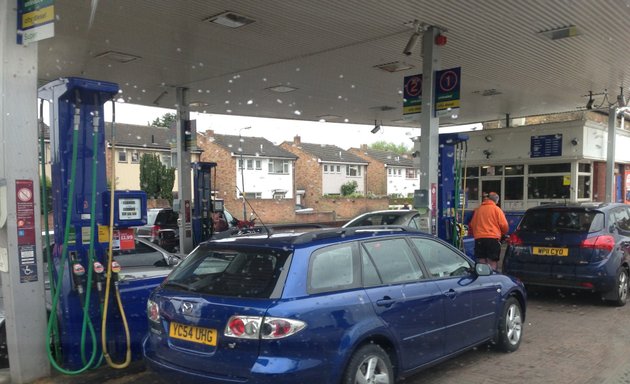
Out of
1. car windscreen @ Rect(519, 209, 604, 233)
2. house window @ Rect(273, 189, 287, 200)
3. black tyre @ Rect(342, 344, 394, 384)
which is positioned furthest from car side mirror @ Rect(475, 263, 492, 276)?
house window @ Rect(273, 189, 287, 200)

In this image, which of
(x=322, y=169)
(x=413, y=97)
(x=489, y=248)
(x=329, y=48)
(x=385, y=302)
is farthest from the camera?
(x=322, y=169)

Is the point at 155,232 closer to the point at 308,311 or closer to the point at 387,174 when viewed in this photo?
the point at 308,311

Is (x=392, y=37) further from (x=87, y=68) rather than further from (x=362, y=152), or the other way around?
(x=362, y=152)

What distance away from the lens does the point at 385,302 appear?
4.23 metres

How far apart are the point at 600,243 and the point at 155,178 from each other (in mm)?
33887

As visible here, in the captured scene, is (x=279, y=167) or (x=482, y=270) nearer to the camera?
(x=482, y=270)

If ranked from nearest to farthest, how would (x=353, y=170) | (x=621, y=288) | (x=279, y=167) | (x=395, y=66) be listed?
(x=621, y=288) → (x=395, y=66) → (x=279, y=167) → (x=353, y=170)

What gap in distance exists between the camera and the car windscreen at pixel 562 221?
Result: 8203 mm

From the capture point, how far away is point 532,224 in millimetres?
8688

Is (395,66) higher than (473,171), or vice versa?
(395,66)

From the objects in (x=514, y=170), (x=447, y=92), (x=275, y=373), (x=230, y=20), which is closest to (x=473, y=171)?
(x=514, y=170)

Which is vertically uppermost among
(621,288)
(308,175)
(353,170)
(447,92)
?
(447,92)

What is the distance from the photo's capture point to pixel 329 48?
34.4 feet

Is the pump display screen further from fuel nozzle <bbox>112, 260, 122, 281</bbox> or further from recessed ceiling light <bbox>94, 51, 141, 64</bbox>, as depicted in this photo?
recessed ceiling light <bbox>94, 51, 141, 64</bbox>
